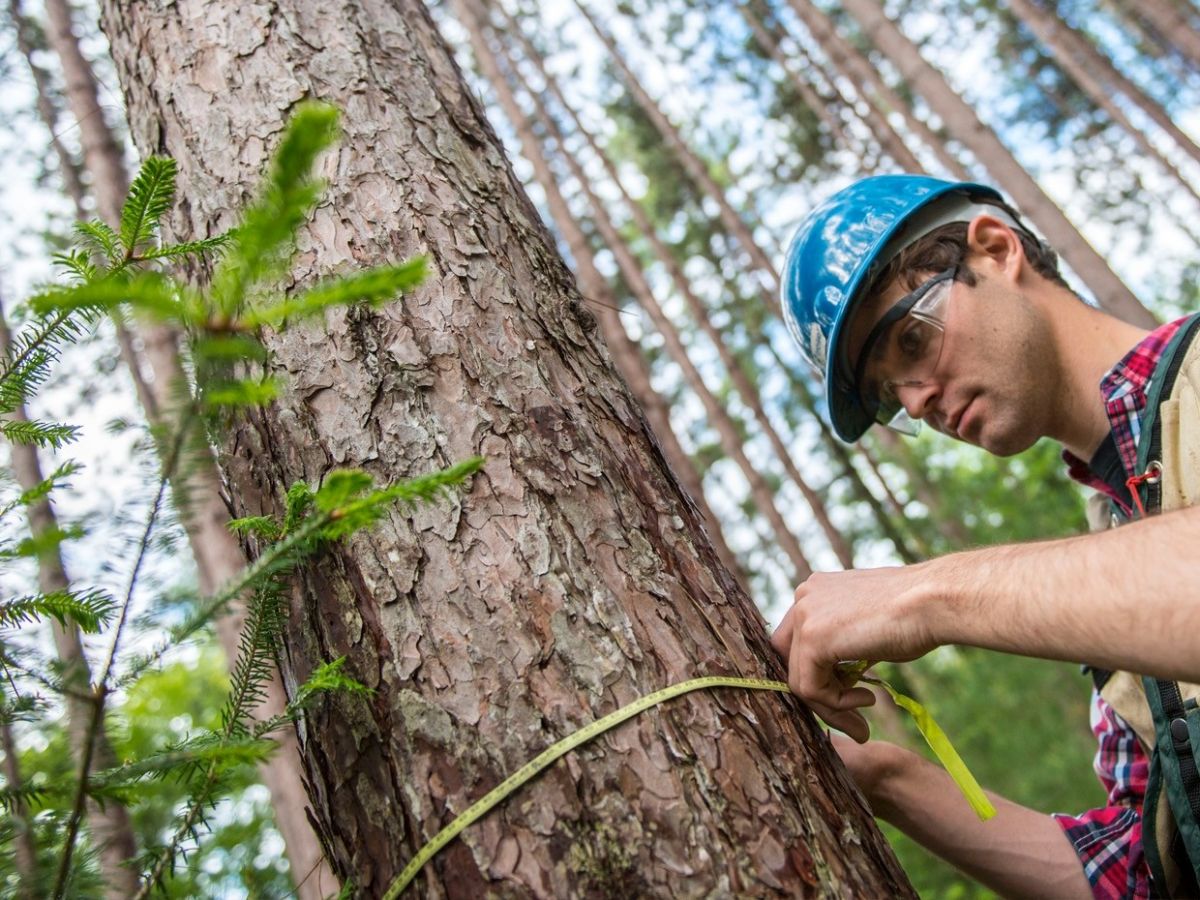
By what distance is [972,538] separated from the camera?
538 inches

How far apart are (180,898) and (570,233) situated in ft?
32.1

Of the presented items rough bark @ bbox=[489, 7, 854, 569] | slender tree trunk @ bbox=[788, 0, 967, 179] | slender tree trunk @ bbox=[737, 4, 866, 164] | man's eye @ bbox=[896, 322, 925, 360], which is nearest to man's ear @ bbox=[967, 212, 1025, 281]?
man's eye @ bbox=[896, 322, 925, 360]

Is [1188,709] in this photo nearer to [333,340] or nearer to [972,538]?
[333,340]

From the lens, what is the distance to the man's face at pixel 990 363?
2.49m

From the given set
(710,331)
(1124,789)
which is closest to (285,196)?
(1124,789)

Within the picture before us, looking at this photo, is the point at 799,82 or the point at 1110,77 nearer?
the point at 799,82

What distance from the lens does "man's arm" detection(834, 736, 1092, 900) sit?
7.05 feet

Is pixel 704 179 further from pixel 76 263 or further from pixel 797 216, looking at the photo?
pixel 76 263

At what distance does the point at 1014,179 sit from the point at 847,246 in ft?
21.5

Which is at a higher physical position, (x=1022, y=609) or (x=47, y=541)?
(x=47, y=541)

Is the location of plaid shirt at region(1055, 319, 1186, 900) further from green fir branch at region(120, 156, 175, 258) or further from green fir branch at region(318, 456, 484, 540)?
green fir branch at region(120, 156, 175, 258)

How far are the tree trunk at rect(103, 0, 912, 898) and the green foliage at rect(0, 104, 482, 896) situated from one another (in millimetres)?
110

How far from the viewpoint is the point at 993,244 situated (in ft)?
8.64

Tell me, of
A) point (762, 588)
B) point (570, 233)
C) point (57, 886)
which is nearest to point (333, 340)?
→ point (57, 886)
